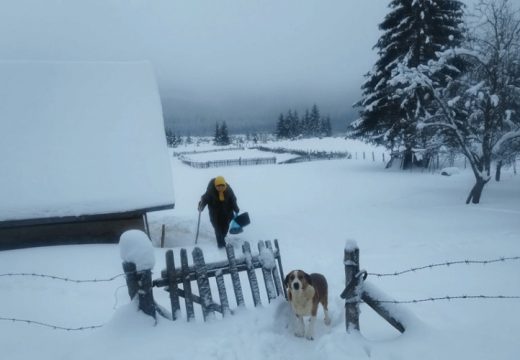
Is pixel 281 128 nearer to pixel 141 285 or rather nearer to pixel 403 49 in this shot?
pixel 403 49

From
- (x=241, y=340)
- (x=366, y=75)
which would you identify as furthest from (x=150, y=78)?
(x=366, y=75)

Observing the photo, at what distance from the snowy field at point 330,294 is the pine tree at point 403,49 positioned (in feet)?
37.3

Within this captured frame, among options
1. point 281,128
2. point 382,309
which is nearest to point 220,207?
point 382,309

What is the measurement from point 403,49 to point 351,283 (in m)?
24.8

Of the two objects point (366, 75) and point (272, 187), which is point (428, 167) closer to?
point (366, 75)

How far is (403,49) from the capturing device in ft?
80.7

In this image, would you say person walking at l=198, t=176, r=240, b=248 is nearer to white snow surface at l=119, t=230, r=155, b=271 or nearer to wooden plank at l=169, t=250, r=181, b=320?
wooden plank at l=169, t=250, r=181, b=320

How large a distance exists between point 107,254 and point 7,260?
174 centimetres

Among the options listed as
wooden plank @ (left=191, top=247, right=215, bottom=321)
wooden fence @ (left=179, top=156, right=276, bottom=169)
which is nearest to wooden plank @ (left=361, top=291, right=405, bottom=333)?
wooden plank @ (left=191, top=247, right=215, bottom=321)

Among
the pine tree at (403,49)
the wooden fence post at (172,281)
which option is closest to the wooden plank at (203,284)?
the wooden fence post at (172,281)

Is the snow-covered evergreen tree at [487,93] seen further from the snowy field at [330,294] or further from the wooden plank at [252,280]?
the wooden plank at [252,280]

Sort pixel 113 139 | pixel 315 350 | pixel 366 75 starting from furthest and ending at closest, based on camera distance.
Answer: pixel 366 75
pixel 113 139
pixel 315 350

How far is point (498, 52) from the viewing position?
12.3 m

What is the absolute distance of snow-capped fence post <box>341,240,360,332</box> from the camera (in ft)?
12.7
